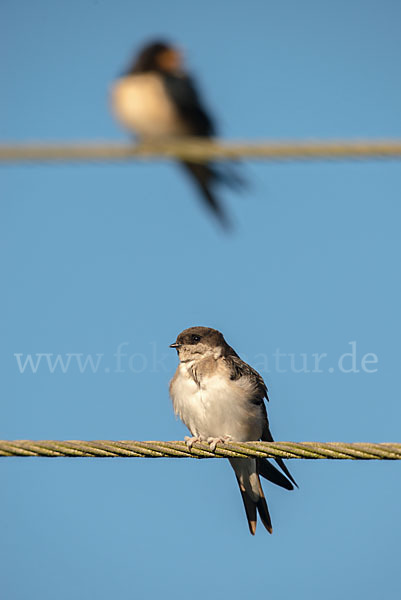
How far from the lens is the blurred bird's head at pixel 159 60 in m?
7.04

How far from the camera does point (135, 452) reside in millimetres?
3945

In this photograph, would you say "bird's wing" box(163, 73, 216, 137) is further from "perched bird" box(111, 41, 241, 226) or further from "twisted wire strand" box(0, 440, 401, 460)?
"twisted wire strand" box(0, 440, 401, 460)

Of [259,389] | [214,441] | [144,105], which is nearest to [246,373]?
[259,389]

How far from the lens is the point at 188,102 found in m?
7.00

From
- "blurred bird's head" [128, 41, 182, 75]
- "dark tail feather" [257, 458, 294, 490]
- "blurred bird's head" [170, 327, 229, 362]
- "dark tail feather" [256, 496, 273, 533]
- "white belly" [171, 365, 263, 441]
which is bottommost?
"dark tail feather" [256, 496, 273, 533]

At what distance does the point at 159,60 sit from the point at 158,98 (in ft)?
1.35

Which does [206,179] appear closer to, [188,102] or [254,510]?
[188,102]

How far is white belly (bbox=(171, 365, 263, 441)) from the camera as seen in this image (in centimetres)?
594

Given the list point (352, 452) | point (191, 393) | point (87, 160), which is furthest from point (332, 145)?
point (191, 393)

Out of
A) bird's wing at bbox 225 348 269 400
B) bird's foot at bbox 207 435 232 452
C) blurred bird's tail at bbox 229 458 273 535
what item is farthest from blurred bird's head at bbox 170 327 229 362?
blurred bird's tail at bbox 229 458 273 535

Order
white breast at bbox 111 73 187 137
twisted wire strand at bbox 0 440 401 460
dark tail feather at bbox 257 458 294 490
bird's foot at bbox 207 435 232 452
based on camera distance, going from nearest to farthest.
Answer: twisted wire strand at bbox 0 440 401 460 < bird's foot at bbox 207 435 232 452 < dark tail feather at bbox 257 458 294 490 < white breast at bbox 111 73 187 137

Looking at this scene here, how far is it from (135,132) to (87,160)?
474 cm

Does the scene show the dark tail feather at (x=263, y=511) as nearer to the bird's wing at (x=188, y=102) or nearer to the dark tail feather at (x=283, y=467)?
the dark tail feather at (x=283, y=467)

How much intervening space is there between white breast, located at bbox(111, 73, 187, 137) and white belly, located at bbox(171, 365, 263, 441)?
213 cm
